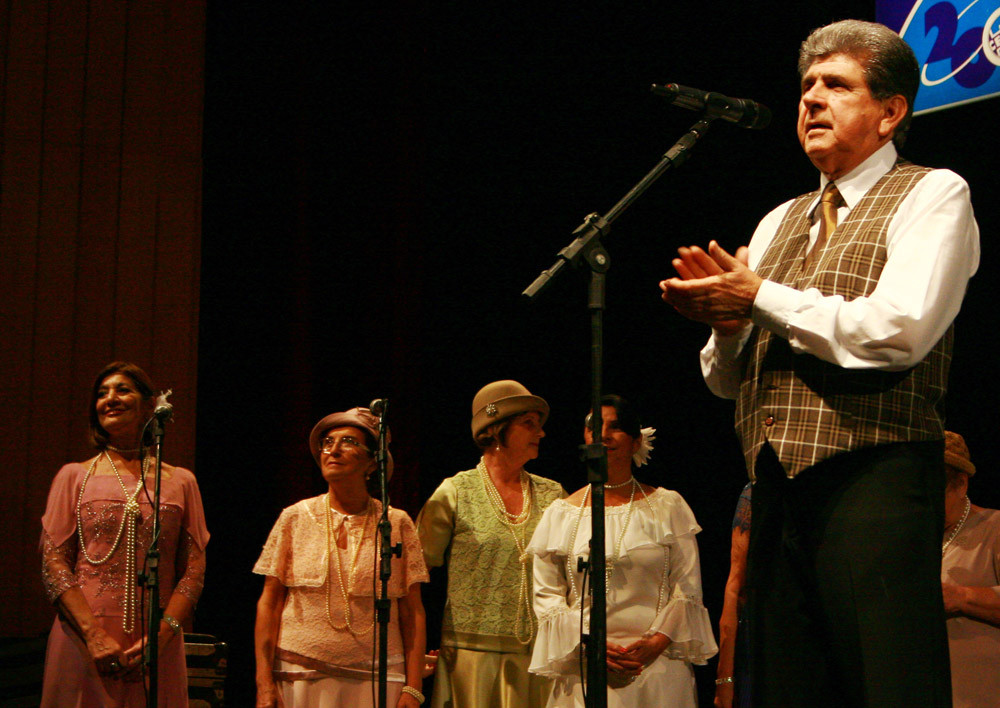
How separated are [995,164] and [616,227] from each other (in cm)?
190

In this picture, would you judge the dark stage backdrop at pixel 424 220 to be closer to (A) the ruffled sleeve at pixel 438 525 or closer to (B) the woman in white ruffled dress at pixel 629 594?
(A) the ruffled sleeve at pixel 438 525

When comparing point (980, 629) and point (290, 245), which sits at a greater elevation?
point (290, 245)

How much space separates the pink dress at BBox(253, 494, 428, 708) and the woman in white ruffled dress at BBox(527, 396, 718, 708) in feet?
1.73

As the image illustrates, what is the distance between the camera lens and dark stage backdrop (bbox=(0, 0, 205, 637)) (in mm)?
4680

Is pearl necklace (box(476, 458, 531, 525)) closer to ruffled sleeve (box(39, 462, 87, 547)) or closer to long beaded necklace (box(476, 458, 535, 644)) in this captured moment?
long beaded necklace (box(476, 458, 535, 644))

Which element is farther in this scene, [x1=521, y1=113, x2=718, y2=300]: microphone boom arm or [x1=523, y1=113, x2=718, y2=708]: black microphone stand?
[x1=521, y1=113, x2=718, y2=300]: microphone boom arm

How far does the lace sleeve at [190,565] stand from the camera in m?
3.80

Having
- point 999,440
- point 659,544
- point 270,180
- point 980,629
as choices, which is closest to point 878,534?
point 980,629

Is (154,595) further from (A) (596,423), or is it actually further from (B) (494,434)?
(A) (596,423)

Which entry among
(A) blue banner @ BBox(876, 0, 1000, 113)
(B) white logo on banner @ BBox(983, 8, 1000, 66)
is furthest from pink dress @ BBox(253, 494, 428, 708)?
(B) white logo on banner @ BBox(983, 8, 1000, 66)

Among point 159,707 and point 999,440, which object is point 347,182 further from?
point 999,440

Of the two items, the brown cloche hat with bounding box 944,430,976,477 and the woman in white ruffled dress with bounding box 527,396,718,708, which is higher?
the brown cloche hat with bounding box 944,430,976,477

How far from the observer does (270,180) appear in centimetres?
501

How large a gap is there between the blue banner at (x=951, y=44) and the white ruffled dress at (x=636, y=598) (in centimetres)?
191
